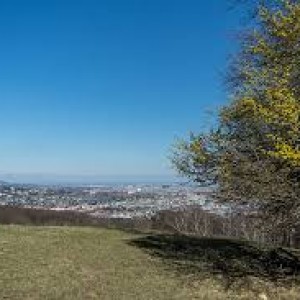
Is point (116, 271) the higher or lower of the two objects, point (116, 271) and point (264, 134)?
the lower

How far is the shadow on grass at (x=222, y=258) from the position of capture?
1458 centimetres

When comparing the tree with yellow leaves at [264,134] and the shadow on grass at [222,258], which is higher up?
the tree with yellow leaves at [264,134]

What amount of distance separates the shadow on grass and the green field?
3 centimetres

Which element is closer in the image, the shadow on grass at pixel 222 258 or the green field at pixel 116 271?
the green field at pixel 116 271

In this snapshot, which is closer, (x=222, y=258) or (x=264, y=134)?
(x=264, y=134)

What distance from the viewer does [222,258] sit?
650 inches

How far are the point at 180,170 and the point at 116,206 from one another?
32.0 m

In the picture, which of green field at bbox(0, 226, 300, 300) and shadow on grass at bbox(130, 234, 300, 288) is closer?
green field at bbox(0, 226, 300, 300)

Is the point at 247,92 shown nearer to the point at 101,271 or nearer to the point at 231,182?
the point at 231,182

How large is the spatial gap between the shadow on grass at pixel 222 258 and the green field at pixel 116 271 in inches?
1.0

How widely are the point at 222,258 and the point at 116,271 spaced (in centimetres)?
354

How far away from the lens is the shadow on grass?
47.8ft

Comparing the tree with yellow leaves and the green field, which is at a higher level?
the tree with yellow leaves

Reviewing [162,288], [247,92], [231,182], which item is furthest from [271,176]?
[162,288]
